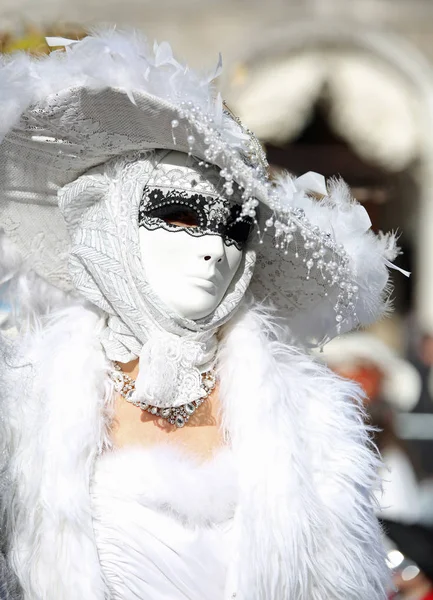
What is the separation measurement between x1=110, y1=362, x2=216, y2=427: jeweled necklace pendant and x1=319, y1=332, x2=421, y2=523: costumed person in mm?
1776

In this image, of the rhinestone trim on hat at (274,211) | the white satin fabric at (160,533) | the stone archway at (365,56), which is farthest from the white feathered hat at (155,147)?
the stone archway at (365,56)

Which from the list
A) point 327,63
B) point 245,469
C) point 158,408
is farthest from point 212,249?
point 327,63

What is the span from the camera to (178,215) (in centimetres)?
190

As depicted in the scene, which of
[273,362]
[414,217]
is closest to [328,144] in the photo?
[414,217]

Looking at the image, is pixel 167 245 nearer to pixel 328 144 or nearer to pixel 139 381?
pixel 139 381

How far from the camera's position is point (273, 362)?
2.02 meters

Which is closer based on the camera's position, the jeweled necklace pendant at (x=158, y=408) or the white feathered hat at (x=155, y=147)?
the white feathered hat at (x=155, y=147)

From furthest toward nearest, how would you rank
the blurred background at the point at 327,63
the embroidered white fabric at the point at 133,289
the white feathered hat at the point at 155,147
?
1. the blurred background at the point at 327,63
2. the embroidered white fabric at the point at 133,289
3. the white feathered hat at the point at 155,147

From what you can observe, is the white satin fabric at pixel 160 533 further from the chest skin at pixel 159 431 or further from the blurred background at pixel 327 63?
the blurred background at pixel 327 63

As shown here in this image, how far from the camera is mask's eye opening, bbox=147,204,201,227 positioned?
188 centimetres

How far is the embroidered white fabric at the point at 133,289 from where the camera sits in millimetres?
1871

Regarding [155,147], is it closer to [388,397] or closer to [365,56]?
[388,397]

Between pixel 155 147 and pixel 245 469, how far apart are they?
70cm

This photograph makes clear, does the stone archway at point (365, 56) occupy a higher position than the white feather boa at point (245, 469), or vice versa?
the white feather boa at point (245, 469)
